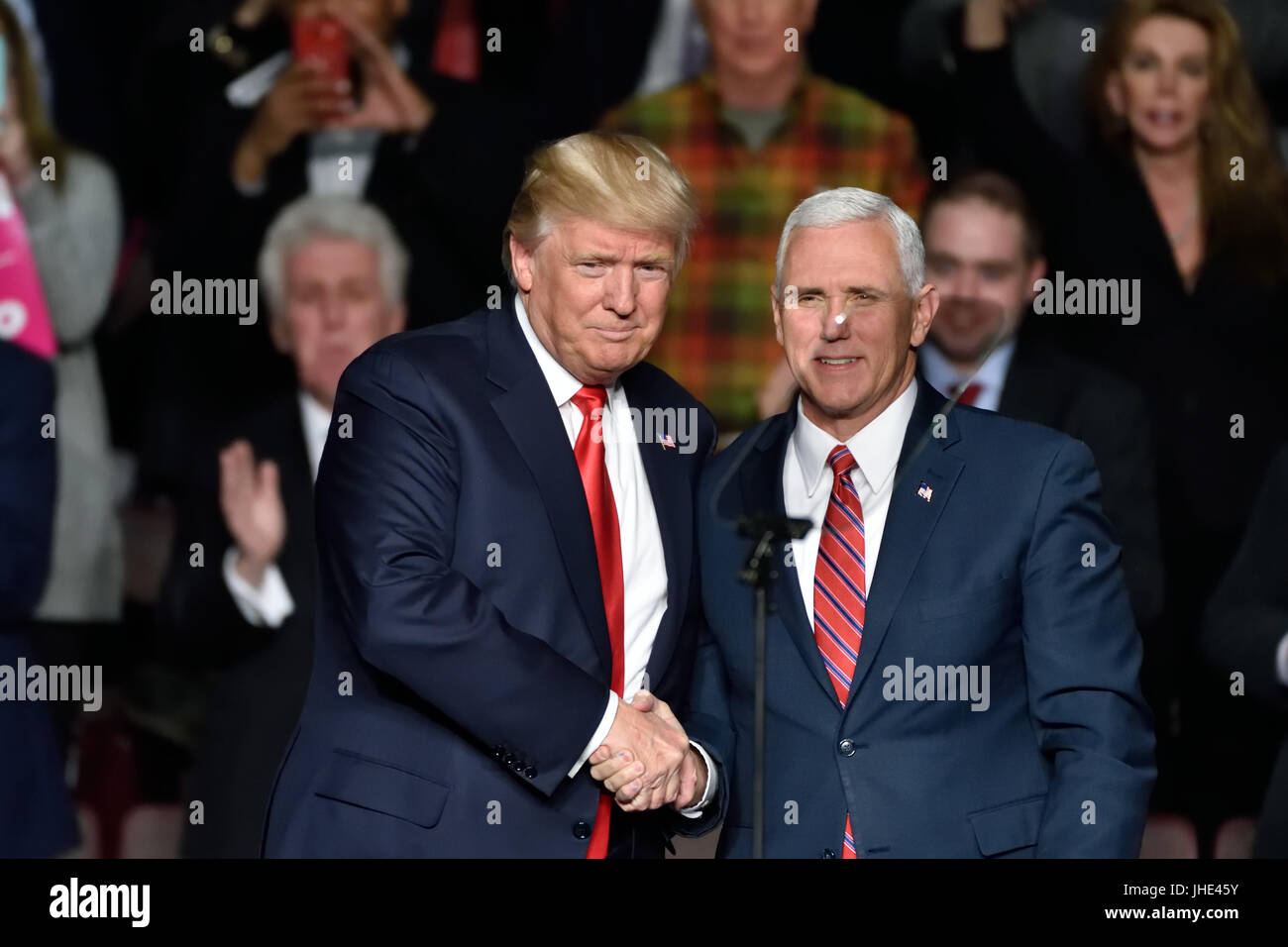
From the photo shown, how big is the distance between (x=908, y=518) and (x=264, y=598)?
2.00 meters

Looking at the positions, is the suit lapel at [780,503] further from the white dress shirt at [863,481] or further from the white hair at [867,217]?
the white hair at [867,217]

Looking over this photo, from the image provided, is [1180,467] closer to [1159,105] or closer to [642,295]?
[1159,105]

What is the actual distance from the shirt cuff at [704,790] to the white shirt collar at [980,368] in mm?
1787

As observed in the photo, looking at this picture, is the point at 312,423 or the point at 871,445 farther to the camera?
the point at 312,423

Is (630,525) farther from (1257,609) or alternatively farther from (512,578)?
(1257,609)

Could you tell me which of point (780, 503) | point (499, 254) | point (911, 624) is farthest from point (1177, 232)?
point (911, 624)

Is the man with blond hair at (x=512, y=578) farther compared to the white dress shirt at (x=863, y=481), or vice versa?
the white dress shirt at (x=863, y=481)

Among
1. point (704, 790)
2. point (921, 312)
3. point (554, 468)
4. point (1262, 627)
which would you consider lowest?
point (704, 790)

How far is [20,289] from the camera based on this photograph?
14.9 feet

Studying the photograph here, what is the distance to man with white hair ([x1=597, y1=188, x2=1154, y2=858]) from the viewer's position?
2830mm

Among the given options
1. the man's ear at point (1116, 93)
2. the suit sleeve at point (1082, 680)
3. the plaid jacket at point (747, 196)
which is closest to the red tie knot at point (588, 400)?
the suit sleeve at point (1082, 680)

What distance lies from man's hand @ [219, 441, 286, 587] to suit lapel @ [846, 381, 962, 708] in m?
1.96

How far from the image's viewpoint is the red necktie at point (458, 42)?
477 cm

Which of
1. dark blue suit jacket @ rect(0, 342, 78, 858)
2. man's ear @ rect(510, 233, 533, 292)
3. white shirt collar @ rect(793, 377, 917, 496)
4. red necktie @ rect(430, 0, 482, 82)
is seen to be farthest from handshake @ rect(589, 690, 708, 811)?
red necktie @ rect(430, 0, 482, 82)
